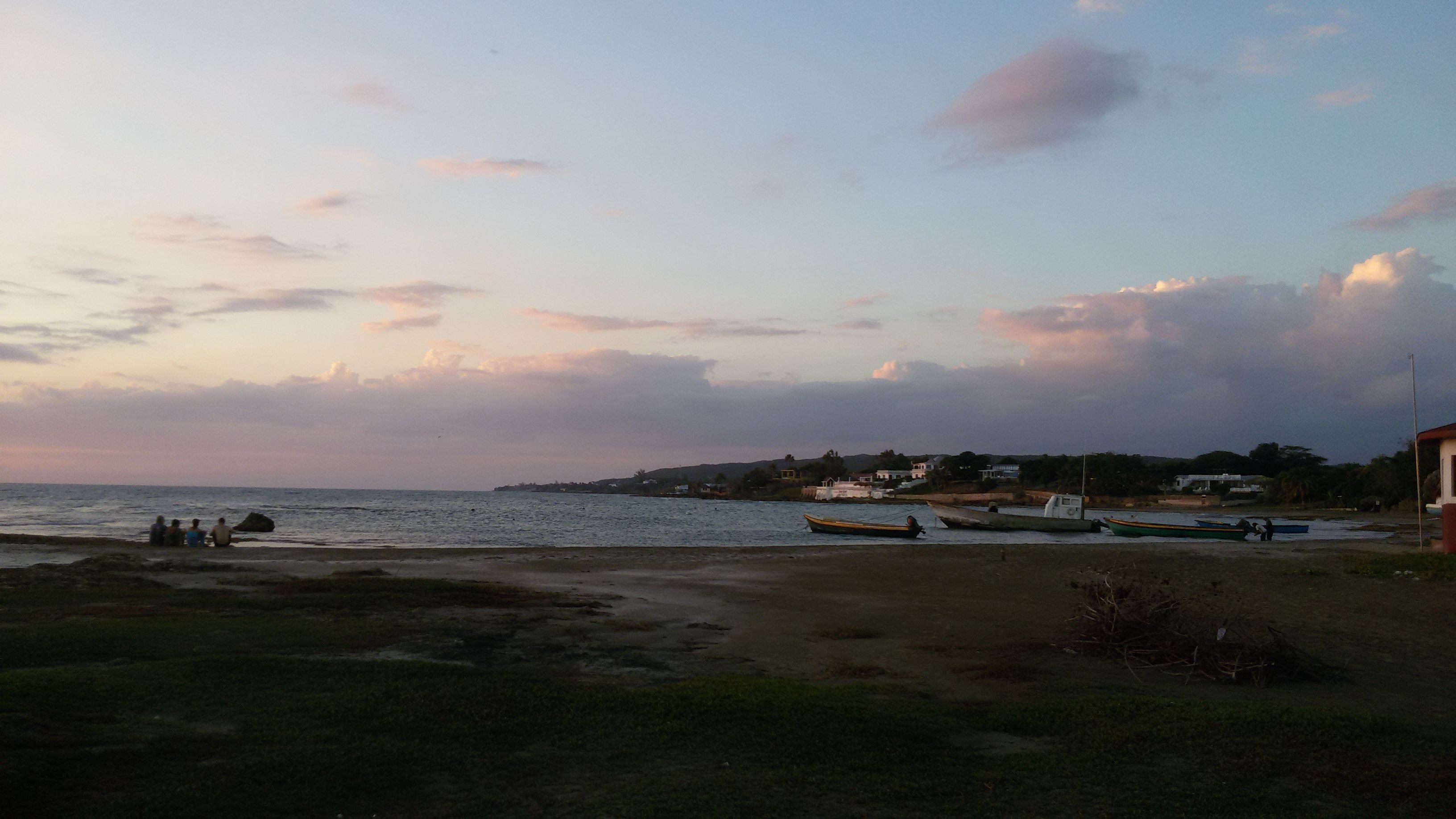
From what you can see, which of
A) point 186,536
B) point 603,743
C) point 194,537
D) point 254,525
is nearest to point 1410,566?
point 603,743

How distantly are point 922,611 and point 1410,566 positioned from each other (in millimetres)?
13785

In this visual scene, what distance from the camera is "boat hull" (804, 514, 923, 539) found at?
2175 inches

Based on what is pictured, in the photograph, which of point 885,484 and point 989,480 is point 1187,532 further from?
point 885,484

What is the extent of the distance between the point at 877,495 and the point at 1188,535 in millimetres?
114329

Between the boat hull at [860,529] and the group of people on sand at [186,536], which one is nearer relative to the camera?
the group of people on sand at [186,536]

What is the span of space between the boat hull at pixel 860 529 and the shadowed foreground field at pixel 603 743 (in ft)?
144

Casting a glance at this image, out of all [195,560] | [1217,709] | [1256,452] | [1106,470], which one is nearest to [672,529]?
[195,560]

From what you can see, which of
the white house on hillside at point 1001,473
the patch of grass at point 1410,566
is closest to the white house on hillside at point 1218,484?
the white house on hillside at point 1001,473

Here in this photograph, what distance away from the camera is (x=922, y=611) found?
19.2 metres

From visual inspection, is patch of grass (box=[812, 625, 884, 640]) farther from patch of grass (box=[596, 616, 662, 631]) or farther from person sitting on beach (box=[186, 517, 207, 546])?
person sitting on beach (box=[186, 517, 207, 546])

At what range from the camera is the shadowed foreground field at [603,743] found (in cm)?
678

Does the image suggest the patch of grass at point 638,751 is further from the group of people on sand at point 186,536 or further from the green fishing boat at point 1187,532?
the green fishing boat at point 1187,532

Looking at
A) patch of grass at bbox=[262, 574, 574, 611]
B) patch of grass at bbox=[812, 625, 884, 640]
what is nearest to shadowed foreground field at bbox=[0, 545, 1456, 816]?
patch of grass at bbox=[812, 625, 884, 640]

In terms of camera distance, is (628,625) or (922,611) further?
(922,611)
